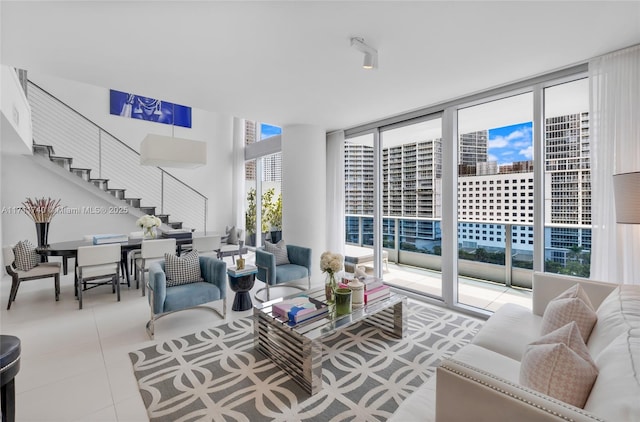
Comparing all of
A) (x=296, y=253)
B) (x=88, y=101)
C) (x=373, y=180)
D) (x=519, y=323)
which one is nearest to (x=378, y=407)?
(x=519, y=323)

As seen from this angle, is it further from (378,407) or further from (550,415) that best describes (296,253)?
(550,415)

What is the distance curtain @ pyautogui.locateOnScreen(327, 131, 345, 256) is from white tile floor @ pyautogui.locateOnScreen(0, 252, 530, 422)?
126 centimetres

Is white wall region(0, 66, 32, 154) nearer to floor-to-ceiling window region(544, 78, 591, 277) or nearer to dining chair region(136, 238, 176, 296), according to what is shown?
dining chair region(136, 238, 176, 296)

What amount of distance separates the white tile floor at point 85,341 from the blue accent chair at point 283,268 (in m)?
0.57

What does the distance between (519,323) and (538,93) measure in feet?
8.25

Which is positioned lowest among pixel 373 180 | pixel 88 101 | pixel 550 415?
pixel 550 415

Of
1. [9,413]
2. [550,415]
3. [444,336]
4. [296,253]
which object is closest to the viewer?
[550,415]

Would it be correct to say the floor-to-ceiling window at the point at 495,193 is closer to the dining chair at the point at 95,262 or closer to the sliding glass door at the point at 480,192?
the sliding glass door at the point at 480,192

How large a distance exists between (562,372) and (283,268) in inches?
132

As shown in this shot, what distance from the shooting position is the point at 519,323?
219cm

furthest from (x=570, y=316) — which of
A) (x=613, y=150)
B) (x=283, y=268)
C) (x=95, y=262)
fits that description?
(x=95, y=262)

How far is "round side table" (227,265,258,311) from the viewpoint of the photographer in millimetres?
3629

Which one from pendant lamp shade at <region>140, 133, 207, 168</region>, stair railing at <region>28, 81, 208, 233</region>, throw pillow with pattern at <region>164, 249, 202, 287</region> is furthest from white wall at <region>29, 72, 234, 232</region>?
throw pillow with pattern at <region>164, 249, 202, 287</region>

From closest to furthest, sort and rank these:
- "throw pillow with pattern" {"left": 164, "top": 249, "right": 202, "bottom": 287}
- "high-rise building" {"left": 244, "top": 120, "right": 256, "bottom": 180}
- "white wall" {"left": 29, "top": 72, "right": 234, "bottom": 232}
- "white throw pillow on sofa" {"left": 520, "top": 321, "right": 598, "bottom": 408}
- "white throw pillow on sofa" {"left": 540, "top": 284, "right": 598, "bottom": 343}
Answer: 1. "white throw pillow on sofa" {"left": 520, "top": 321, "right": 598, "bottom": 408}
2. "white throw pillow on sofa" {"left": 540, "top": 284, "right": 598, "bottom": 343}
3. "throw pillow with pattern" {"left": 164, "top": 249, "right": 202, "bottom": 287}
4. "white wall" {"left": 29, "top": 72, "right": 234, "bottom": 232}
5. "high-rise building" {"left": 244, "top": 120, "right": 256, "bottom": 180}
